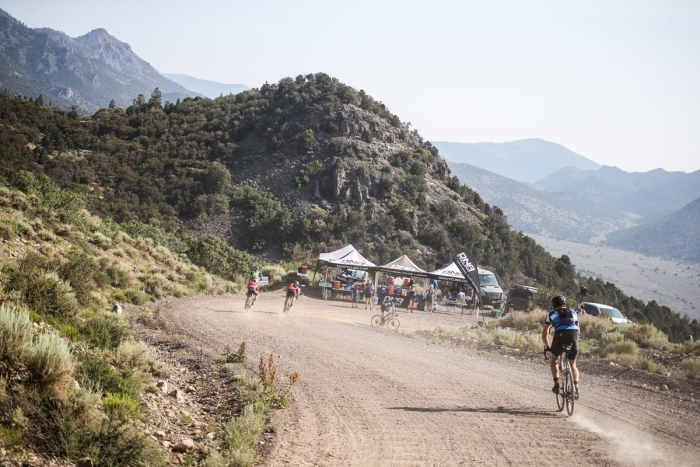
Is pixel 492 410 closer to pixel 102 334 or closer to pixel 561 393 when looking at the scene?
pixel 561 393

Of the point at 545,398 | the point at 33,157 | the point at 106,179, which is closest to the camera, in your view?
the point at 545,398

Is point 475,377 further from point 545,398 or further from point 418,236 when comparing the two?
point 418,236

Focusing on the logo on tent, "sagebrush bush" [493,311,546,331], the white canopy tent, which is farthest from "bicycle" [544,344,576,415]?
the white canopy tent

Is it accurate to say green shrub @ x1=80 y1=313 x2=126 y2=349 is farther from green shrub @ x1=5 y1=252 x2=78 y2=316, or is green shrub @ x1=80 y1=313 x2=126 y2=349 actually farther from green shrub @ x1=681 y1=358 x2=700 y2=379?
green shrub @ x1=681 y1=358 x2=700 y2=379

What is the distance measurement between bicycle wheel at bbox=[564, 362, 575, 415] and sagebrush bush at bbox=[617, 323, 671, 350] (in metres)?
11.9

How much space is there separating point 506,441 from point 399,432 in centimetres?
142

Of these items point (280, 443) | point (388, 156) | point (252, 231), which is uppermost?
point (388, 156)

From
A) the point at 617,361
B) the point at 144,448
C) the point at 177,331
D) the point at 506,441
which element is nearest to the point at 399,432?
the point at 506,441

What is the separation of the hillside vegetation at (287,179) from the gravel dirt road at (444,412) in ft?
119

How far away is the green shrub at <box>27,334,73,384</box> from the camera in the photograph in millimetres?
6133

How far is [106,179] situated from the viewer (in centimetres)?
5819

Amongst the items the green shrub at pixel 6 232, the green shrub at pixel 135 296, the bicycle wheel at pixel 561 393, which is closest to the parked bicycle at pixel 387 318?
the green shrub at pixel 135 296

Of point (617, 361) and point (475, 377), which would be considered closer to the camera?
point (475, 377)

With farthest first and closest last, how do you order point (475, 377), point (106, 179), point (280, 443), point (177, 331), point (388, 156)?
point (388, 156) < point (106, 179) < point (177, 331) < point (475, 377) < point (280, 443)
